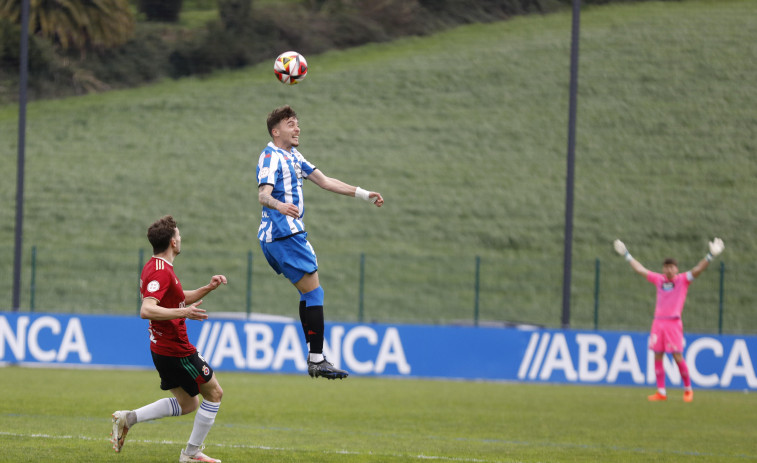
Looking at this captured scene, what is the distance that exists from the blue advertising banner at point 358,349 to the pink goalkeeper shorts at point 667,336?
7.61 feet

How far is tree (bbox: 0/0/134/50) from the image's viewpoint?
3812 cm

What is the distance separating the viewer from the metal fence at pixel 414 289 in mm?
28625

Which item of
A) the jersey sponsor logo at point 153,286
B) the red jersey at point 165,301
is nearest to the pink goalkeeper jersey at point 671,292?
the red jersey at point 165,301

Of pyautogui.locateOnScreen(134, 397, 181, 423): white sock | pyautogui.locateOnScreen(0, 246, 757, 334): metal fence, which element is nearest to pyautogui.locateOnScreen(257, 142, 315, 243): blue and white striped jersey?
pyautogui.locateOnScreen(134, 397, 181, 423): white sock

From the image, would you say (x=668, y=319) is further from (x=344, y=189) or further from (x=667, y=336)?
(x=344, y=189)

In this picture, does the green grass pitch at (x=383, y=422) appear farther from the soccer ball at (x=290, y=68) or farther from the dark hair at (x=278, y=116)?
the soccer ball at (x=290, y=68)

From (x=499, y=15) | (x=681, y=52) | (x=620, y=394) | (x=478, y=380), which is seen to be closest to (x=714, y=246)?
(x=620, y=394)

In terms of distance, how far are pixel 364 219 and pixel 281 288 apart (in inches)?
262

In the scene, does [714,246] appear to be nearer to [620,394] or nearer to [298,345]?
[620,394]

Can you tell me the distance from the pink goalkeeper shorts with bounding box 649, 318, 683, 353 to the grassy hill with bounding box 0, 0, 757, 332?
34.5ft

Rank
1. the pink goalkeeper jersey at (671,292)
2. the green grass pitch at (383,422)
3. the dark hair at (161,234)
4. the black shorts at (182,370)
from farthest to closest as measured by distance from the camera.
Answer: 1. the pink goalkeeper jersey at (671,292)
2. the green grass pitch at (383,422)
3. the black shorts at (182,370)
4. the dark hair at (161,234)

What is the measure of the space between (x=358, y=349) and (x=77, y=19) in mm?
26221

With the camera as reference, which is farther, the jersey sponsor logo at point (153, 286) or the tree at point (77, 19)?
the tree at point (77, 19)

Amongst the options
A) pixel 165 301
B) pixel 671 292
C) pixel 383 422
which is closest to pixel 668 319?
pixel 671 292
